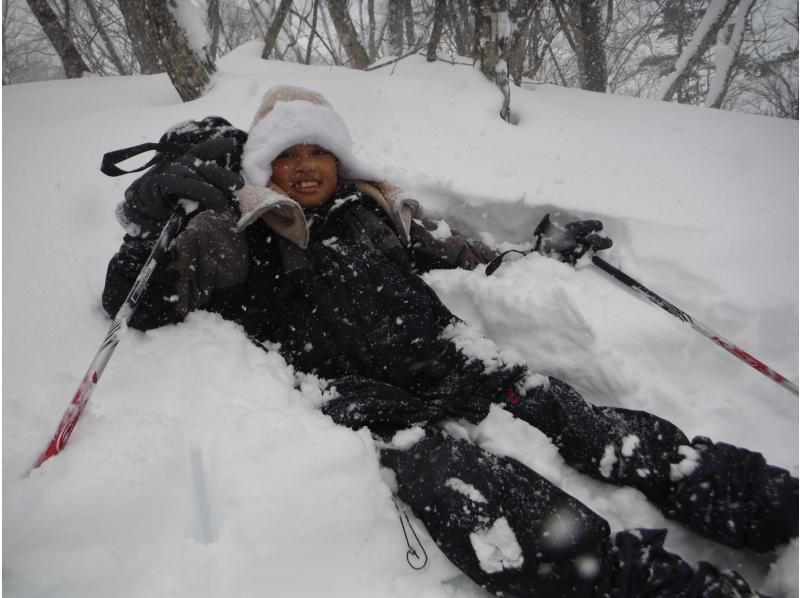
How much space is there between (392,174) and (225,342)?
1.60 meters

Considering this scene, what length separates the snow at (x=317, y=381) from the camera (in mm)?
1266

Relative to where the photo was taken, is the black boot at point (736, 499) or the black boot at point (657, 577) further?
the black boot at point (736, 499)

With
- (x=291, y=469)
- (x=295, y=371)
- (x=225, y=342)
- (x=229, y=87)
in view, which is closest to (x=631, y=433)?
(x=291, y=469)

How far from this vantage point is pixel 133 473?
1.29m

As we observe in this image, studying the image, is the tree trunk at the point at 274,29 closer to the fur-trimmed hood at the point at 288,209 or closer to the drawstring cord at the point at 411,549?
the fur-trimmed hood at the point at 288,209

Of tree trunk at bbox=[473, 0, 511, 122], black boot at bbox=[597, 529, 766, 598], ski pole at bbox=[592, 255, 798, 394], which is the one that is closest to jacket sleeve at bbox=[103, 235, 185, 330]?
black boot at bbox=[597, 529, 766, 598]

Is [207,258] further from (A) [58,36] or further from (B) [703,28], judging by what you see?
(B) [703,28]

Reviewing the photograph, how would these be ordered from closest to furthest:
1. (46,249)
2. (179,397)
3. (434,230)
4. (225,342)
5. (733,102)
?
(179,397), (225,342), (46,249), (434,230), (733,102)

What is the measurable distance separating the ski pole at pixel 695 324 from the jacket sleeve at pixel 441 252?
25.1 inches

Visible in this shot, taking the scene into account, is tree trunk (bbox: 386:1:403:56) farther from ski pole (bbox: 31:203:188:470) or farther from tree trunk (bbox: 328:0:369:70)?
ski pole (bbox: 31:203:188:470)

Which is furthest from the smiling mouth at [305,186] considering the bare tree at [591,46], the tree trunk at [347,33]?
the bare tree at [591,46]

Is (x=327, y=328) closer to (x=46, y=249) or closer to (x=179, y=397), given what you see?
(x=179, y=397)

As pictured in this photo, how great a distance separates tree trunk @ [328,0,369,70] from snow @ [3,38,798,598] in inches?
93.2

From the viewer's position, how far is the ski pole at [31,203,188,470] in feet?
4.33
